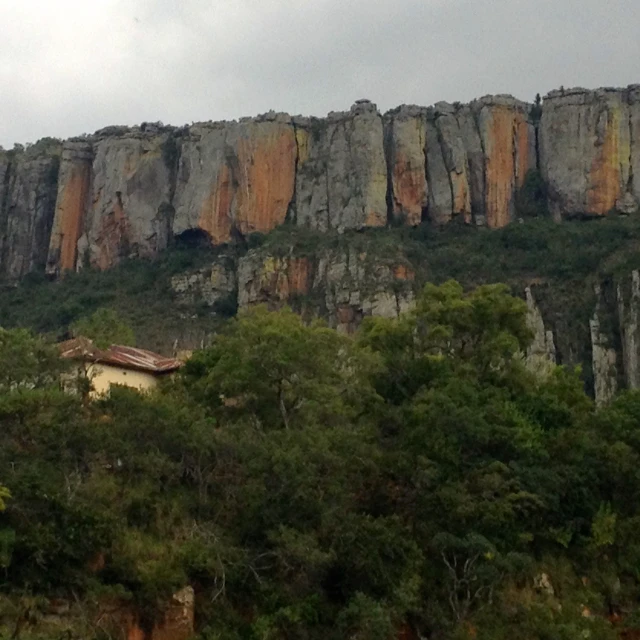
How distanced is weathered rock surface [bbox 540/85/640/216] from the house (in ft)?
99.1

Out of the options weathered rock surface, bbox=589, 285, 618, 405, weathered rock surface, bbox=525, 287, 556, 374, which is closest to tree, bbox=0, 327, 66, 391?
weathered rock surface, bbox=525, 287, 556, 374

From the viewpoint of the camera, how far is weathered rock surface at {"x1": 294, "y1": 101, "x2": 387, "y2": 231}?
182 feet

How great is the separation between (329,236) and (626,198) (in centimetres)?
1312

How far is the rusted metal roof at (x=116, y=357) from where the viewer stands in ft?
81.6

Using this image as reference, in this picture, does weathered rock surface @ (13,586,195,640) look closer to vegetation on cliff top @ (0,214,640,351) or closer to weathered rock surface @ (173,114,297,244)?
vegetation on cliff top @ (0,214,640,351)

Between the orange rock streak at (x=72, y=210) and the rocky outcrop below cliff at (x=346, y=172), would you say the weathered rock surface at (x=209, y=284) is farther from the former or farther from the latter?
the orange rock streak at (x=72, y=210)

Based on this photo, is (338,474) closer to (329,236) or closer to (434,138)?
(329,236)

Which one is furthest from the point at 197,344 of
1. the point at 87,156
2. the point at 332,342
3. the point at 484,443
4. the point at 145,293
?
the point at 484,443

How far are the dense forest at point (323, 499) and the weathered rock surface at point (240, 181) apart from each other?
107 ft

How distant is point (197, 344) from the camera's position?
48812 mm

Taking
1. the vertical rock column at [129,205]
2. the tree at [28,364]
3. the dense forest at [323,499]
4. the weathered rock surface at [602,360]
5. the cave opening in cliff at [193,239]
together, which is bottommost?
the dense forest at [323,499]

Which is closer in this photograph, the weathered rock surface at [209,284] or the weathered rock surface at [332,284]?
the weathered rock surface at [332,284]

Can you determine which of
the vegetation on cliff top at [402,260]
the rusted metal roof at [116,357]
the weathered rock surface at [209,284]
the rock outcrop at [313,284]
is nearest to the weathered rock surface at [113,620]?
the rusted metal roof at [116,357]

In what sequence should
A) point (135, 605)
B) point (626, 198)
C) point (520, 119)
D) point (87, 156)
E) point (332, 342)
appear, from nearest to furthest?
point (135, 605)
point (332, 342)
point (626, 198)
point (520, 119)
point (87, 156)
